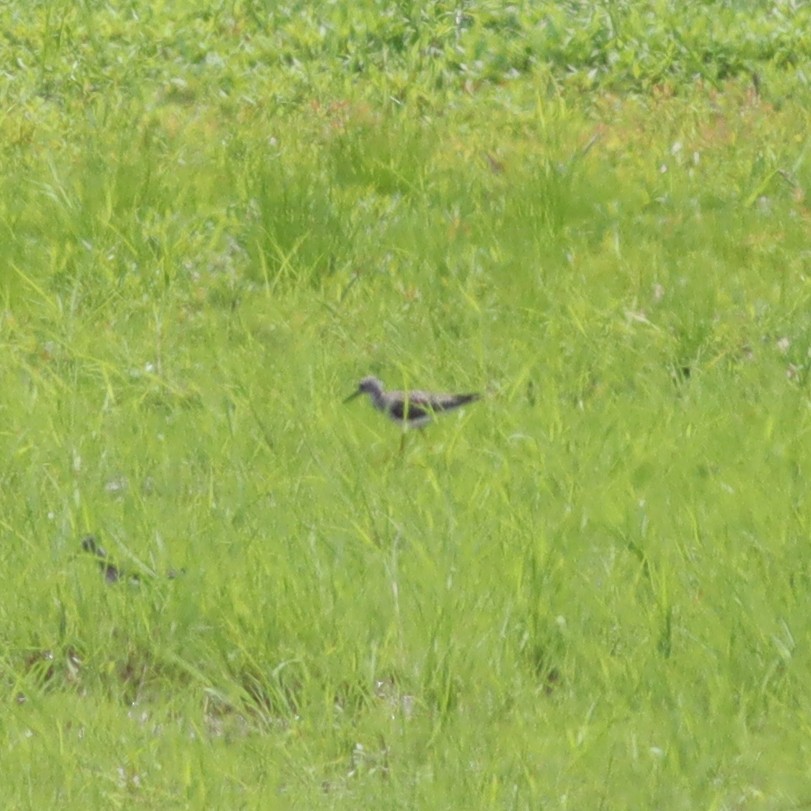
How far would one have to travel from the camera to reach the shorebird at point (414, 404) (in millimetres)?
5922

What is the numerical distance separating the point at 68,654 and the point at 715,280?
332 cm

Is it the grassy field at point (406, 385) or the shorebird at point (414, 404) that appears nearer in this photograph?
the grassy field at point (406, 385)

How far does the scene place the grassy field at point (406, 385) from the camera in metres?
4.16

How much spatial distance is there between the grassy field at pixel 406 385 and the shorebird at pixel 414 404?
0.19 feet

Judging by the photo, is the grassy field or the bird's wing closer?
the grassy field

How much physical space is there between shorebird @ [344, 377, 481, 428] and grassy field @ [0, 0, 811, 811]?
0.19 feet

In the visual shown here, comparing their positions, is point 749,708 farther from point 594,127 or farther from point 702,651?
point 594,127

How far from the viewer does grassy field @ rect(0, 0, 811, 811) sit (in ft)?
13.7

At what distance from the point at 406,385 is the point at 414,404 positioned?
0.23 feet

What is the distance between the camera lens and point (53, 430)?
5.86 metres

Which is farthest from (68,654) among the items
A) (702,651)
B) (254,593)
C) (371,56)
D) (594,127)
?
(371,56)

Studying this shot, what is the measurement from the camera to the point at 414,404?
19.6ft

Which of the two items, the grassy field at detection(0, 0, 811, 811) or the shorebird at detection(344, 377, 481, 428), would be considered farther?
the shorebird at detection(344, 377, 481, 428)

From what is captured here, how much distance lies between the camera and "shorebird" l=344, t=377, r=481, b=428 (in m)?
5.92
